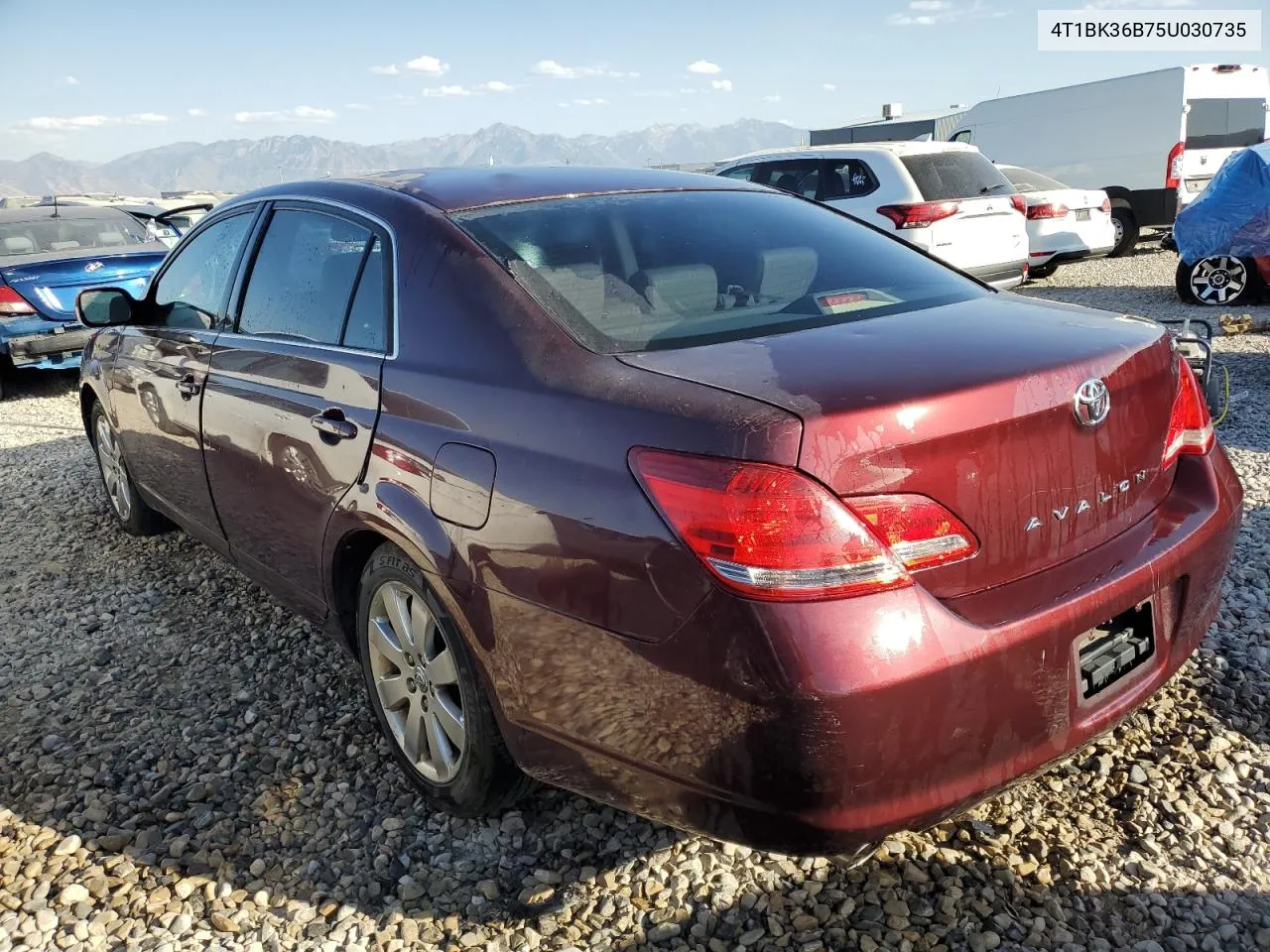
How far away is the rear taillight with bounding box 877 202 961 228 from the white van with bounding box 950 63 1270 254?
6892 mm

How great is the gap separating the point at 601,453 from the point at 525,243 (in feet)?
2.69

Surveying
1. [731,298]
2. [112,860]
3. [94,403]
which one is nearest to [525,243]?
[731,298]

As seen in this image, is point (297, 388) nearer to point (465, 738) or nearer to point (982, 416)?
point (465, 738)

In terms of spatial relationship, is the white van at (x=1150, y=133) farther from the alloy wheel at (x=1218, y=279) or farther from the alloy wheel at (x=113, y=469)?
the alloy wheel at (x=113, y=469)

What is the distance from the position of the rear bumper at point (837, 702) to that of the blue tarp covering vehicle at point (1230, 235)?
8507 millimetres

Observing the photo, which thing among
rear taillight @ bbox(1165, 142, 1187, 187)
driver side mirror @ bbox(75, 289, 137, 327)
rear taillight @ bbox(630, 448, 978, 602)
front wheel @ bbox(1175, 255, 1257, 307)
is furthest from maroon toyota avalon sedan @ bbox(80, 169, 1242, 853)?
rear taillight @ bbox(1165, 142, 1187, 187)

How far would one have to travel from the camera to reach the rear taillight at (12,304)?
8.47 m

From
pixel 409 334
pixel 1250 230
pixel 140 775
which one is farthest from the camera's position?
pixel 1250 230

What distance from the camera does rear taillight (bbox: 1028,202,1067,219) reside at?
11742mm

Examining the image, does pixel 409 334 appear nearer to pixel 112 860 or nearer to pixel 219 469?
pixel 219 469

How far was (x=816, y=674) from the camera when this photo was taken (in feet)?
5.60

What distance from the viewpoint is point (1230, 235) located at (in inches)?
365

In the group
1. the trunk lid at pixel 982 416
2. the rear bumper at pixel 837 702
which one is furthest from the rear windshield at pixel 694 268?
the rear bumper at pixel 837 702

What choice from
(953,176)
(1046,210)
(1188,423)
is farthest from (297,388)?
(1046,210)
